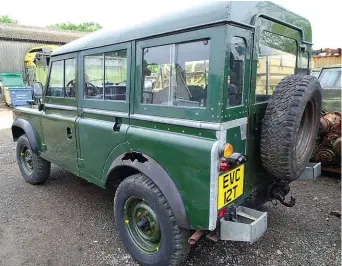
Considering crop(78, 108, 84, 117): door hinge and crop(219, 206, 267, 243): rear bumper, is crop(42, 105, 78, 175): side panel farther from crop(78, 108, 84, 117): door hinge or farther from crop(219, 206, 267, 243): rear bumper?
crop(219, 206, 267, 243): rear bumper

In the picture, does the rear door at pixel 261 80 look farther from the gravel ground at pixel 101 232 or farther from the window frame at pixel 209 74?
the gravel ground at pixel 101 232

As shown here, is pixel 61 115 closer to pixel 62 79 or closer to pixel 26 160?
pixel 62 79

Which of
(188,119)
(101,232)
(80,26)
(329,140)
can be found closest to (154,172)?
(188,119)

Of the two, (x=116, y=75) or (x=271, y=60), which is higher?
(x=271, y=60)

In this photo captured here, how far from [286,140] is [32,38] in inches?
782

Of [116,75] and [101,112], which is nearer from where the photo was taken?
[116,75]

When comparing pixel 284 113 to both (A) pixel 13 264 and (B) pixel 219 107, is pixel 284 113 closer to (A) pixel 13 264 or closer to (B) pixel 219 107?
(B) pixel 219 107

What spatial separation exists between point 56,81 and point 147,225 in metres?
2.31

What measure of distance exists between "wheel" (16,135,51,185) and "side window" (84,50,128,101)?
6.01 ft

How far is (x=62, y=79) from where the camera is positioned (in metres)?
3.72

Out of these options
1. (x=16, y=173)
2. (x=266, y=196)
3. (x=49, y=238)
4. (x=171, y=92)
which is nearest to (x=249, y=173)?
(x=266, y=196)

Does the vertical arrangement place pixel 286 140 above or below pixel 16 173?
above

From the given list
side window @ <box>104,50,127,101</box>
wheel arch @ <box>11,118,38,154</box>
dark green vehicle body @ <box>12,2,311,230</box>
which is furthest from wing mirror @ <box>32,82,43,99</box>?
side window @ <box>104,50,127,101</box>

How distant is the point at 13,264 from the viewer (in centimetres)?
277
